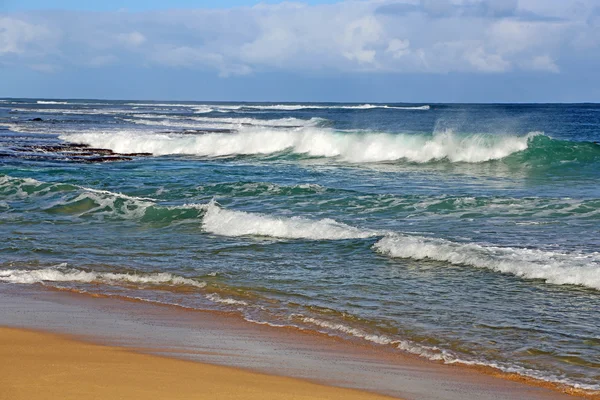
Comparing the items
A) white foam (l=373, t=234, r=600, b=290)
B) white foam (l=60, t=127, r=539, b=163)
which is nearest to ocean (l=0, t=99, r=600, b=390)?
white foam (l=373, t=234, r=600, b=290)

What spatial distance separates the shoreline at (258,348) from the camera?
538 centimetres

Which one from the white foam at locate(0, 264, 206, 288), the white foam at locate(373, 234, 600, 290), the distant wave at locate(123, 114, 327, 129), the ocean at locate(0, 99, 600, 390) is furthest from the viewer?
the distant wave at locate(123, 114, 327, 129)

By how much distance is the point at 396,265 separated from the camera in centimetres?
997

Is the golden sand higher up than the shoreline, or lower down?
higher up

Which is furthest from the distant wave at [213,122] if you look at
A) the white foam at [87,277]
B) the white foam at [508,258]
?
the white foam at [87,277]

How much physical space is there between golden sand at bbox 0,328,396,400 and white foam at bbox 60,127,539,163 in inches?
911

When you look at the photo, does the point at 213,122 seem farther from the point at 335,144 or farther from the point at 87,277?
the point at 87,277

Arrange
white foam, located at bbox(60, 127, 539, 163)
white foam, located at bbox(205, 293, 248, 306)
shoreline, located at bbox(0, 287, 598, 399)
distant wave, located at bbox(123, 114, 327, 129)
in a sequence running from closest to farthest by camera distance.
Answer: shoreline, located at bbox(0, 287, 598, 399) < white foam, located at bbox(205, 293, 248, 306) < white foam, located at bbox(60, 127, 539, 163) < distant wave, located at bbox(123, 114, 327, 129)

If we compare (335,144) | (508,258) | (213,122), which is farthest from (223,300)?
(213,122)

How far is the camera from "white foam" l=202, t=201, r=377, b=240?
477 inches

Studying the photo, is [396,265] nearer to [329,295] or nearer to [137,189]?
[329,295]

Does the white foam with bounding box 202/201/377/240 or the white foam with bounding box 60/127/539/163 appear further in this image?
the white foam with bounding box 60/127/539/163

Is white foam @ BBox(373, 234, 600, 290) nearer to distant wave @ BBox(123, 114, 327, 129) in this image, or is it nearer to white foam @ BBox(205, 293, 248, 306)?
white foam @ BBox(205, 293, 248, 306)

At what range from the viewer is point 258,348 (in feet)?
20.7
